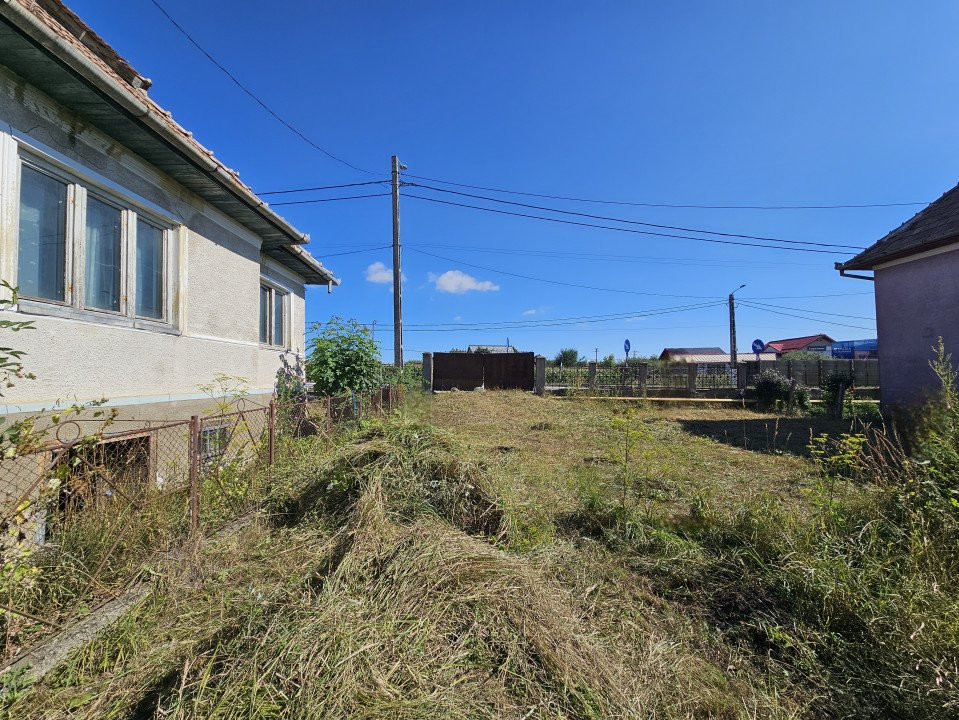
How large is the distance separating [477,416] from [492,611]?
29.7 ft

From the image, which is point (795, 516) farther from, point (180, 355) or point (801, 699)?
point (180, 355)

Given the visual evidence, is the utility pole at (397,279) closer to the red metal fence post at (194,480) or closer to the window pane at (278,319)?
the window pane at (278,319)

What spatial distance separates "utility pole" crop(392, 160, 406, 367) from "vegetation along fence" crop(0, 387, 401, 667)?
8217 millimetres

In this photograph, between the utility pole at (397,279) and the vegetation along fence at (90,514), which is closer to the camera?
the vegetation along fence at (90,514)

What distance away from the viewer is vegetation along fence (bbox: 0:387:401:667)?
2.35 meters

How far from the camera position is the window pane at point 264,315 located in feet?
24.4

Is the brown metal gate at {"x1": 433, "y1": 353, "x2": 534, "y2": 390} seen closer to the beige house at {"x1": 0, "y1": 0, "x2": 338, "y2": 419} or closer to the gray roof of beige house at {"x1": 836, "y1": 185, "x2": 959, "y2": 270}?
the gray roof of beige house at {"x1": 836, "y1": 185, "x2": 959, "y2": 270}

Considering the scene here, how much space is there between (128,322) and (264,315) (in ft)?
11.7

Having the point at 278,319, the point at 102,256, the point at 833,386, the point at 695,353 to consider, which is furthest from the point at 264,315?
the point at 695,353

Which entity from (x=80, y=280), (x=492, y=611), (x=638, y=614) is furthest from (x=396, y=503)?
(x=80, y=280)

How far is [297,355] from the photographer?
841 centimetres

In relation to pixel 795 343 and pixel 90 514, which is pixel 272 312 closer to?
pixel 90 514

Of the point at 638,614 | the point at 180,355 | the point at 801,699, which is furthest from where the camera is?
the point at 180,355

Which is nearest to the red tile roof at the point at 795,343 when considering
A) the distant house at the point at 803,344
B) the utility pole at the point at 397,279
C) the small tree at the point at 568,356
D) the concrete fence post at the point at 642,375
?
the distant house at the point at 803,344
